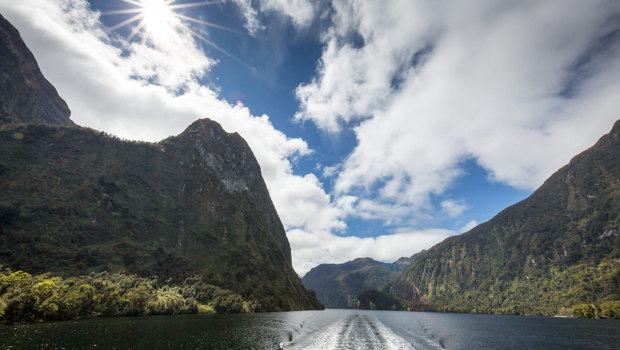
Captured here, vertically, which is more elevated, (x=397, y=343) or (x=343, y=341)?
(x=343, y=341)

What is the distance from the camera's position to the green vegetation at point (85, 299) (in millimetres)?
55713

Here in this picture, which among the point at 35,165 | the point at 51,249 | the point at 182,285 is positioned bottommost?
the point at 182,285

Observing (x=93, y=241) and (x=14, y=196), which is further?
(x=93, y=241)

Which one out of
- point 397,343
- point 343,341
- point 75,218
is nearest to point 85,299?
point 343,341

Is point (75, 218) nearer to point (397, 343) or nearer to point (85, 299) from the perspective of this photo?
point (85, 299)

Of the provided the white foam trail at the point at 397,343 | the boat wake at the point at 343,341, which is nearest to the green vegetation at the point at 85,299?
the boat wake at the point at 343,341

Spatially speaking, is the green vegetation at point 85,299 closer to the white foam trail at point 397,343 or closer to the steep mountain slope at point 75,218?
the steep mountain slope at point 75,218

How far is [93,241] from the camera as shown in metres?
143

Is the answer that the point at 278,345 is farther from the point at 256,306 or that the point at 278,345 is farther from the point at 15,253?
the point at 256,306

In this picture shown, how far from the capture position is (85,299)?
75.4m

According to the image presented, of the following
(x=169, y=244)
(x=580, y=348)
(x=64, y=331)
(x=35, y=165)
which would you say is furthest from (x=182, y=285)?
(x=580, y=348)

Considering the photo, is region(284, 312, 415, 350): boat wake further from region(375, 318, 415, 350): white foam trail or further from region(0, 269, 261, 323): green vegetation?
region(0, 269, 261, 323): green vegetation

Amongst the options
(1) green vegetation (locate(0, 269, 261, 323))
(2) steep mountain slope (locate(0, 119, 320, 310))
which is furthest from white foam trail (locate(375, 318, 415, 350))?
(2) steep mountain slope (locate(0, 119, 320, 310))

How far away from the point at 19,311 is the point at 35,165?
466 ft
